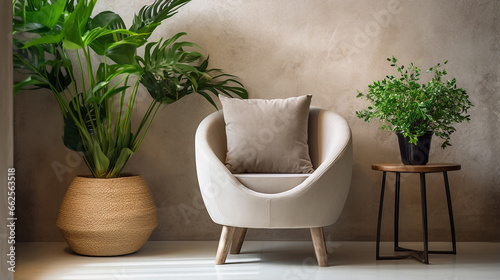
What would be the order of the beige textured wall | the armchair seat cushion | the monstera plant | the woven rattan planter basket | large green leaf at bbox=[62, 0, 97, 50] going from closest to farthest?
large green leaf at bbox=[62, 0, 97, 50], the armchair seat cushion, the monstera plant, the woven rattan planter basket, the beige textured wall

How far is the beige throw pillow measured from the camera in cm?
299

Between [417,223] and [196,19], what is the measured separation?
1940 mm

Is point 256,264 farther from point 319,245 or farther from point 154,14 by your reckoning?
point 154,14

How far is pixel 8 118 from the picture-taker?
1.98m

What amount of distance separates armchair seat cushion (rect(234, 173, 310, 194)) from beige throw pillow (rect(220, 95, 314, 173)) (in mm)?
281

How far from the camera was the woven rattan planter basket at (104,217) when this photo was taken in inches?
116

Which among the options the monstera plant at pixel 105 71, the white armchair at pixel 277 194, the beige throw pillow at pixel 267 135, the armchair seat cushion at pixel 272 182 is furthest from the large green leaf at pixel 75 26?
the armchair seat cushion at pixel 272 182

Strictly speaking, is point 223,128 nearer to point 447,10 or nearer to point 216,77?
point 216,77

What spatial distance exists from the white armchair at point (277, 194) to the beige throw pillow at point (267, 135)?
0.21m

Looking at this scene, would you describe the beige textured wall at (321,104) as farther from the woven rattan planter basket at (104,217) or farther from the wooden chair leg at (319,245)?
the wooden chair leg at (319,245)

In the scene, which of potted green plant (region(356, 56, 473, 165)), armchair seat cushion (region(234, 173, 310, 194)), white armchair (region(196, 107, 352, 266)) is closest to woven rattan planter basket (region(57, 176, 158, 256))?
white armchair (region(196, 107, 352, 266))

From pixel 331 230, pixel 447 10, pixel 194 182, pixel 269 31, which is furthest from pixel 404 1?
pixel 194 182

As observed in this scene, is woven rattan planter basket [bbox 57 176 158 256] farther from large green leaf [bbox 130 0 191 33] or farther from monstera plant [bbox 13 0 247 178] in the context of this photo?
large green leaf [bbox 130 0 191 33]

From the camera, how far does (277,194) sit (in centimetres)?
262
